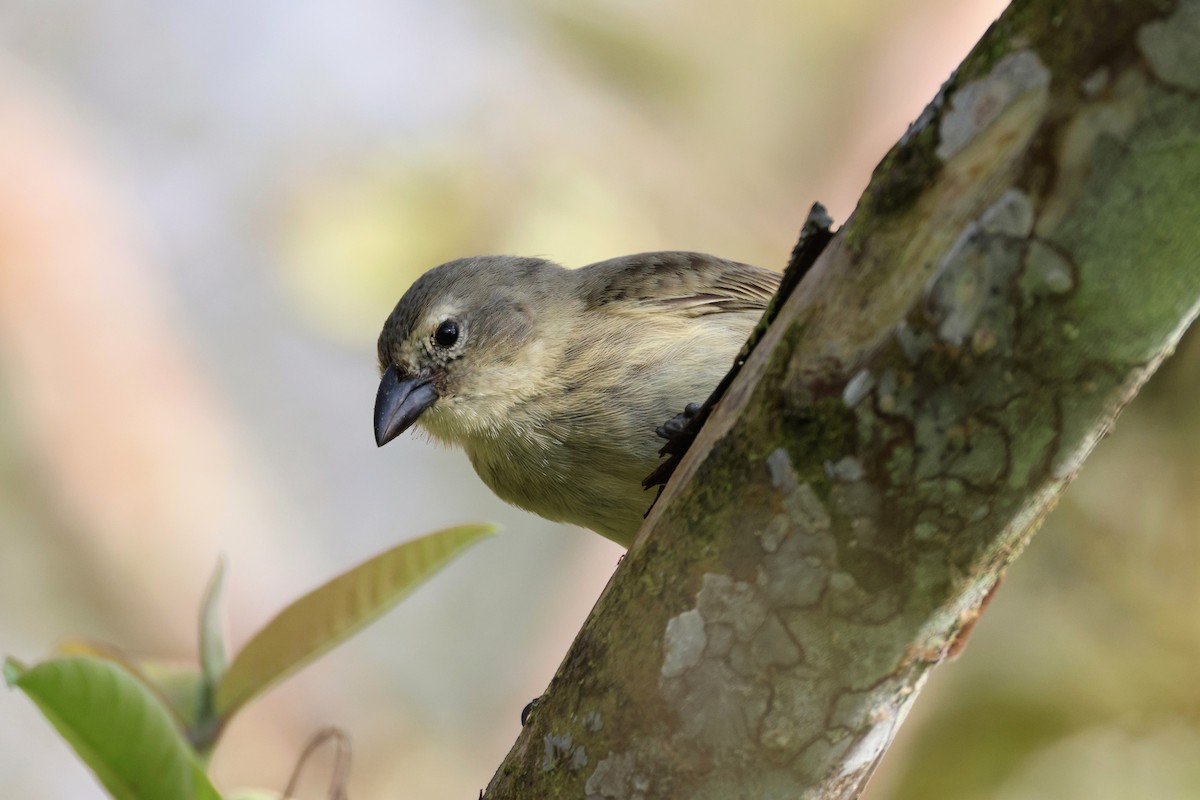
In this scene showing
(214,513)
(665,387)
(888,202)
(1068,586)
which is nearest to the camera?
(888,202)

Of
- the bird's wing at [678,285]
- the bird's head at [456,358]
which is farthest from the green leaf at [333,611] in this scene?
the bird's wing at [678,285]

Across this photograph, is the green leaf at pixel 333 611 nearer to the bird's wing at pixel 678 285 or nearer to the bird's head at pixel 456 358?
the bird's head at pixel 456 358

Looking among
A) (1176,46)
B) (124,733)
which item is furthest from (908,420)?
(124,733)

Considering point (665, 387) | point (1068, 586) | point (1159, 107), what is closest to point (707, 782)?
point (1159, 107)

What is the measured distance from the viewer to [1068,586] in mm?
4266

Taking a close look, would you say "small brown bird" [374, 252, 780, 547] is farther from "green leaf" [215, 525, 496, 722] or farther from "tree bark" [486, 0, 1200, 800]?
"tree bark" [486, 0, 1200, 800]

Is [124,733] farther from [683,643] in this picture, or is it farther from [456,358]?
[456,358]

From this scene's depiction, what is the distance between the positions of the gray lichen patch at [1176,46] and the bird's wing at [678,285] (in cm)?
182

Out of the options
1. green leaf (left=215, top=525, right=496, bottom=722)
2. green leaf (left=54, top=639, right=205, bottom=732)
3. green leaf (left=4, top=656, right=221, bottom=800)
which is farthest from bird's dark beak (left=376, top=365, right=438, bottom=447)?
green leaf (left=4, top=656, right=221, bottom=800)

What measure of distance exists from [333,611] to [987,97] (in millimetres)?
1469

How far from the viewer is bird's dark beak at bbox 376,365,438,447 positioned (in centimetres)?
290

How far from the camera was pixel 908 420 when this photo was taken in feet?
4.26

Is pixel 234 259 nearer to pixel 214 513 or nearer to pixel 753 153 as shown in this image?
pixel 214 513

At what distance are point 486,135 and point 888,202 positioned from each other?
4462 mm
